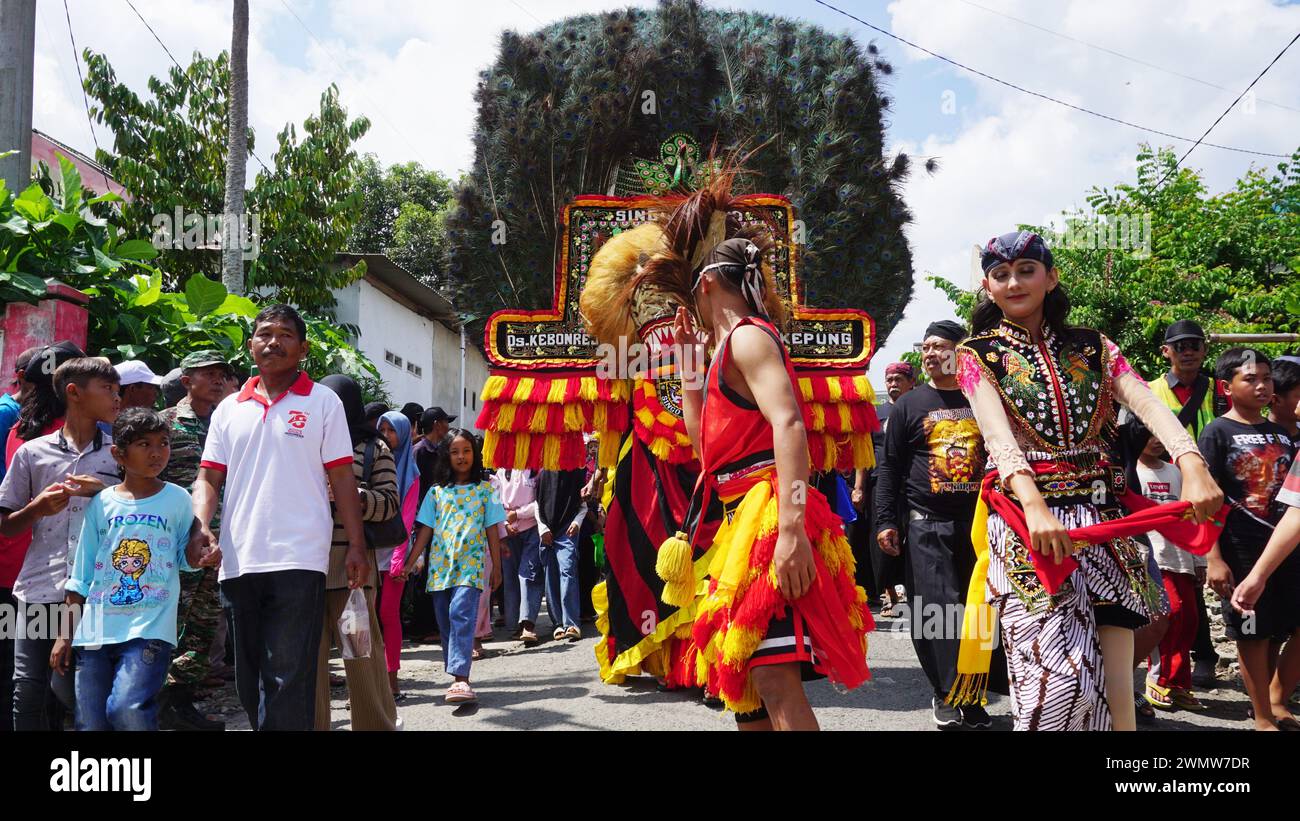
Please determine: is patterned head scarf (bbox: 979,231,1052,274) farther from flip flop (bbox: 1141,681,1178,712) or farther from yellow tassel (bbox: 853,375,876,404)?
flip flop (bbox: 1141,681,1178,712)

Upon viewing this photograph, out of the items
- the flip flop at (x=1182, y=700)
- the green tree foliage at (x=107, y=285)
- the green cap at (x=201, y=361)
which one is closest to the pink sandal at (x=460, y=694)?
the green cap at (x=201, y=361)

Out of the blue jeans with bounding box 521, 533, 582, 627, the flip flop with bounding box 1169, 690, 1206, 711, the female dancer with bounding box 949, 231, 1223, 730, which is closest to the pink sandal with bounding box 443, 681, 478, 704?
the blue jeans with bounding box 521, 533, 582, 627

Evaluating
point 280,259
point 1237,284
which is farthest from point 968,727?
point 280,259

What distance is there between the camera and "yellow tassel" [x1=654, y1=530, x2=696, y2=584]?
3.37 m

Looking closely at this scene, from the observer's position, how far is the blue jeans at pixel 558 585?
8383 mm

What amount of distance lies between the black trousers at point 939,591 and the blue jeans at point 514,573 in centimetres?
425

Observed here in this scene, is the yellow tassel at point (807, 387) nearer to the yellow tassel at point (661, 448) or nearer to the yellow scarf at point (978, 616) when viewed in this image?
the yellow tassel at point (661, 448)

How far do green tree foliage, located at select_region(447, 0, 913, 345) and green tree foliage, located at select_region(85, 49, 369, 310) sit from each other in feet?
10.2

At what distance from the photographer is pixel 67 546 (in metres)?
4.16

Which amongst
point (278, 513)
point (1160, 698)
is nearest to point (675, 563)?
point (278, 513)

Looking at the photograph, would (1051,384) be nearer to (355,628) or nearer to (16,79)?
(355,628)

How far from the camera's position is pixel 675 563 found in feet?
11.1

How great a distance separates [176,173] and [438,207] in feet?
72.8
